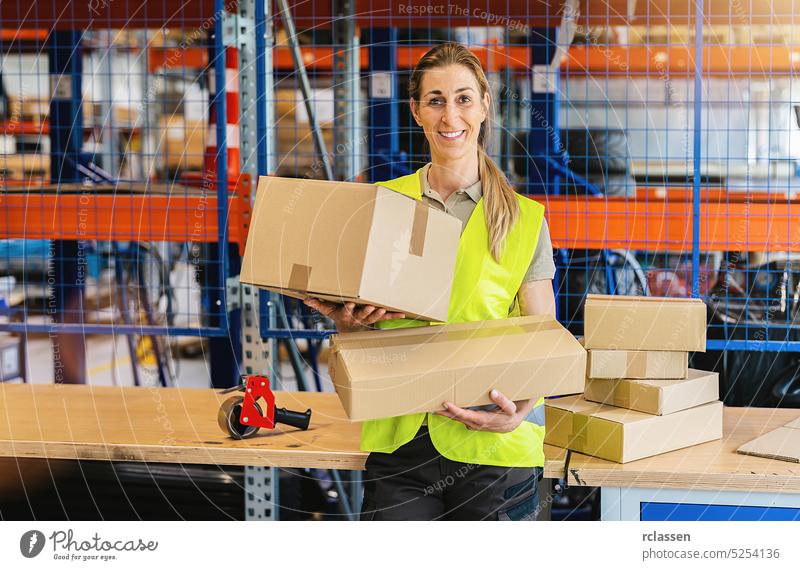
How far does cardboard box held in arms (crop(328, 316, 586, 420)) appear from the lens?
2115 millimetres

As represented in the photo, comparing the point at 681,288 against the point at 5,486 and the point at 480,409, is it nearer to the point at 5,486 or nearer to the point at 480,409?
the point at 480,409

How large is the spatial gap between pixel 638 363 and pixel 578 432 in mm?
270

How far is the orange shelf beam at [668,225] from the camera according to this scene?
3.30m

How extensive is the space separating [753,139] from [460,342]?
23.4 ft

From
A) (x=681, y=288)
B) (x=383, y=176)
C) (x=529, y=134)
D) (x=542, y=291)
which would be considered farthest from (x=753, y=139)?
(x=542, y=291)

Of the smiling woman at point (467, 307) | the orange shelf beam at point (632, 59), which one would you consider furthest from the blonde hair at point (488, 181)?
the orange shelf beam at point (632, 59)

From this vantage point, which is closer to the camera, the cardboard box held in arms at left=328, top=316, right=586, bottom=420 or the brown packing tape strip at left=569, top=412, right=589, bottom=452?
the cardboard box held in arms at left=328, top=316, right=586, bottom=420

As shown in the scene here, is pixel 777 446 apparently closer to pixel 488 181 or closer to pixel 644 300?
pixel 644 300

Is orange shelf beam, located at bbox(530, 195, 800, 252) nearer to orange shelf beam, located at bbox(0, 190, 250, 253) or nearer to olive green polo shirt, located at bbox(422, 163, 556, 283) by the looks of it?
olive green polo shirt, located at bbox(422, 163, 556, 283)

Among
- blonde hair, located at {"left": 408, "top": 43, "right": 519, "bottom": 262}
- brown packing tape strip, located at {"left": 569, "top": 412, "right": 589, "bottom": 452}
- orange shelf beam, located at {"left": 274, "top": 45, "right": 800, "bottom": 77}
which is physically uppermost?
orange shelf beam, located at {"left": 274, "top": 45, "right": 800, "bottom": 77}

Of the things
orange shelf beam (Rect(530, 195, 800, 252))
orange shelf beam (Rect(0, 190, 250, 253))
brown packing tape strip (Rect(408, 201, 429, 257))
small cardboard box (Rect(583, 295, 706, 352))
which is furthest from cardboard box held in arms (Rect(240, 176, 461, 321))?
orange shelf beam (Rect(0, 190, 250, 253))

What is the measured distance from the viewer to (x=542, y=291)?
96.6 inches

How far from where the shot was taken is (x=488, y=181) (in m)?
2.44

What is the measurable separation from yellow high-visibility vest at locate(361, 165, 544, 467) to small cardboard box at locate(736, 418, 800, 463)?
69 centimetres
